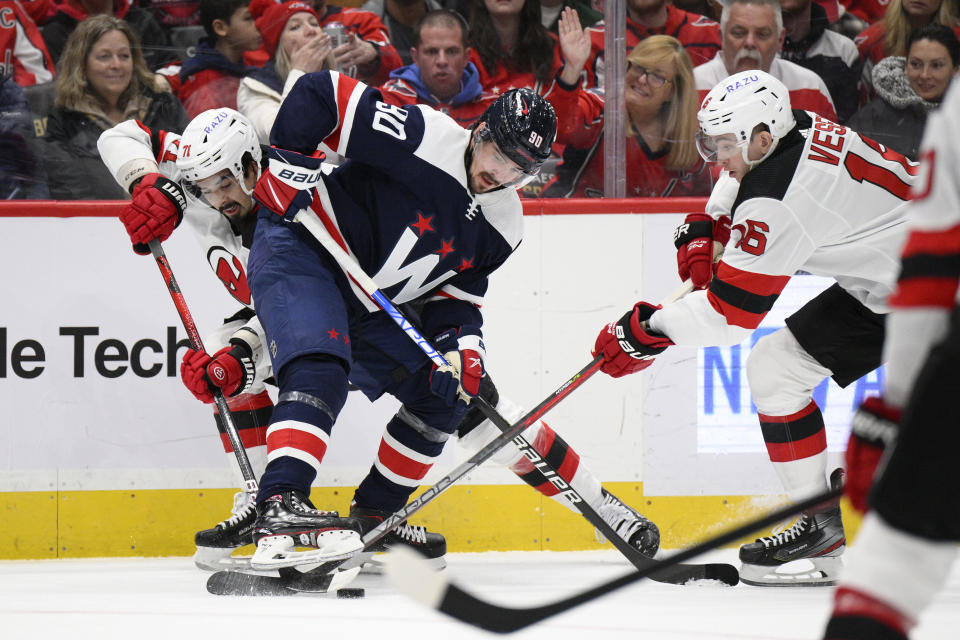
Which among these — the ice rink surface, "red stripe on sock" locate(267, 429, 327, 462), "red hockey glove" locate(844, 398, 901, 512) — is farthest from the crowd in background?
"red hockey glove" locate(844, 398, 901, 512)

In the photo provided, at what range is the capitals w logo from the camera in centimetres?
283

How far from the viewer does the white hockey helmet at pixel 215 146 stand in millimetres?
2838

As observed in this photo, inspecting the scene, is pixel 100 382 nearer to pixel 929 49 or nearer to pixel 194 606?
pixel 194 606

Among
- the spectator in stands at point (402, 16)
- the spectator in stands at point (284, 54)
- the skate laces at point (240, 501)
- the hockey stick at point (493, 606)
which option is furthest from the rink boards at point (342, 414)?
the hockey stick at point (493, 606)

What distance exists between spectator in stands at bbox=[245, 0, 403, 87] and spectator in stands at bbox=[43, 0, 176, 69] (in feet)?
0.95

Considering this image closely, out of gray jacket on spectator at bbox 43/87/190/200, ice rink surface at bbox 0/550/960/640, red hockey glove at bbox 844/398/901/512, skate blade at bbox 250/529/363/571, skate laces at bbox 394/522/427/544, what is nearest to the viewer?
red hockey glove at bbox 844/398/901/512

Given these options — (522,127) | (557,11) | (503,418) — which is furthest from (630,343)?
(557,11)

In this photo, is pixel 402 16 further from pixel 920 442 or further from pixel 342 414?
pixel 920 442

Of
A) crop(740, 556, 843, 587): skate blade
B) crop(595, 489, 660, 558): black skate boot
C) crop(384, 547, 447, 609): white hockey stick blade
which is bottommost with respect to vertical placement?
crop(740, 556, 843, 587): skate blade

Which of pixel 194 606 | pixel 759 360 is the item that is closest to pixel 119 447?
pixel 194 606

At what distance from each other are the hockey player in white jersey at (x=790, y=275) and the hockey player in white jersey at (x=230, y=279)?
1.10ft

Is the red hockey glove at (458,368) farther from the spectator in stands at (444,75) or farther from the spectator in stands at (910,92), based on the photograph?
the spectator in stands at (910,92)

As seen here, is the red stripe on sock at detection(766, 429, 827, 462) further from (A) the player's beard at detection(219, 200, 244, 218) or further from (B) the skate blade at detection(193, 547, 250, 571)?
(A) the player's beard at detection(219, 200, 244, 218)

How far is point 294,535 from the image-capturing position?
2346 mm
